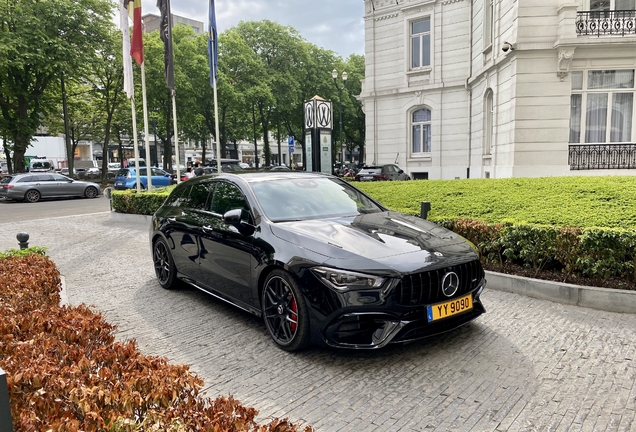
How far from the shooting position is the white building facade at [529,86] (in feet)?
52.2

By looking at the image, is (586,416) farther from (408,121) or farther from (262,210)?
(408,121)

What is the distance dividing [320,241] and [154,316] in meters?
2.54

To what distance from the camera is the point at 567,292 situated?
220 inches

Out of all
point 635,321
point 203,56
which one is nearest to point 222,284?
point 635,321

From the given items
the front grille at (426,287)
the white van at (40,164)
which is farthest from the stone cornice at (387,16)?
the white van at (40,164)

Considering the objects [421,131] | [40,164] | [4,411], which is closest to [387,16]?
[421,131]

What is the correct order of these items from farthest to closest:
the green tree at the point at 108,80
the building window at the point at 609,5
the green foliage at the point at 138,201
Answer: the green tree at the point at 108,80 → the building window at the point at 609,5 → the green foliage at the point at 138,201

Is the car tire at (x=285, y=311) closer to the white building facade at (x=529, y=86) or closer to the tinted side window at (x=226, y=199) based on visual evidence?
the tinted side window at (x=226, y=199)

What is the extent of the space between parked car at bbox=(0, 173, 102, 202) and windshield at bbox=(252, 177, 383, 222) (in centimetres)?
2331

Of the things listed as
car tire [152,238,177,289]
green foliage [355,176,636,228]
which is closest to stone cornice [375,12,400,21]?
green foliage [355,176,636,228]

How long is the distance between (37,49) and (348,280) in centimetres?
2946

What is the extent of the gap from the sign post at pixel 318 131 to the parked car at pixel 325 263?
10930 millimetres

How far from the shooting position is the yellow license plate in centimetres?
387

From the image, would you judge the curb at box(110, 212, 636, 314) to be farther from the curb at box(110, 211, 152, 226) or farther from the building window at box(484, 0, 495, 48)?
the building window at box(484, 0, 495, 48)
